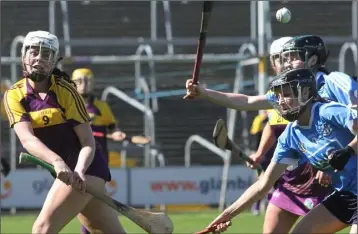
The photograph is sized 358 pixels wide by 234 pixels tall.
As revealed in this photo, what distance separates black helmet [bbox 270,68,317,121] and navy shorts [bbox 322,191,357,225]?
1.95 feet

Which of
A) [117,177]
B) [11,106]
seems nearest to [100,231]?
[11,106]

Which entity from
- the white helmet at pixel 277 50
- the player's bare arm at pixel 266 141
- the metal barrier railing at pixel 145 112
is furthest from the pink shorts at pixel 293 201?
the metal barrier railing at pixel 145 112

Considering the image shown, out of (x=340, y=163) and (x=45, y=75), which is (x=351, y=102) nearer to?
(x=340, y=163)

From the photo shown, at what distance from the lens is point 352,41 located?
47.4ft

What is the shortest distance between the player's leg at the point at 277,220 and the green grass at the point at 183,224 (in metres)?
3.49

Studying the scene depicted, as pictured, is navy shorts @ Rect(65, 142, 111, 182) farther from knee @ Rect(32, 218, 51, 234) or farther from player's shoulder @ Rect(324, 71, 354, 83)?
player's shoulder @ Rect(324, 71, 354, 83)

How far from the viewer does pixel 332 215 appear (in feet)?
19.3

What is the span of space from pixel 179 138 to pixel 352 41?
10.1 feet

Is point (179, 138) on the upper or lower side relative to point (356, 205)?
lower

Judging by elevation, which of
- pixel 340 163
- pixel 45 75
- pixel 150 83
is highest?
pixel 45 75

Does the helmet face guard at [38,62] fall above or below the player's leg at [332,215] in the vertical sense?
above

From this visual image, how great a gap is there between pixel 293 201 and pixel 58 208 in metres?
1.84

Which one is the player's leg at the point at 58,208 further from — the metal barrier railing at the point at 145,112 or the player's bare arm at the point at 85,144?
the metal barrier railing at the point at 145,112

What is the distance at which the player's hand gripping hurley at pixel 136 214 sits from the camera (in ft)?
19.7
